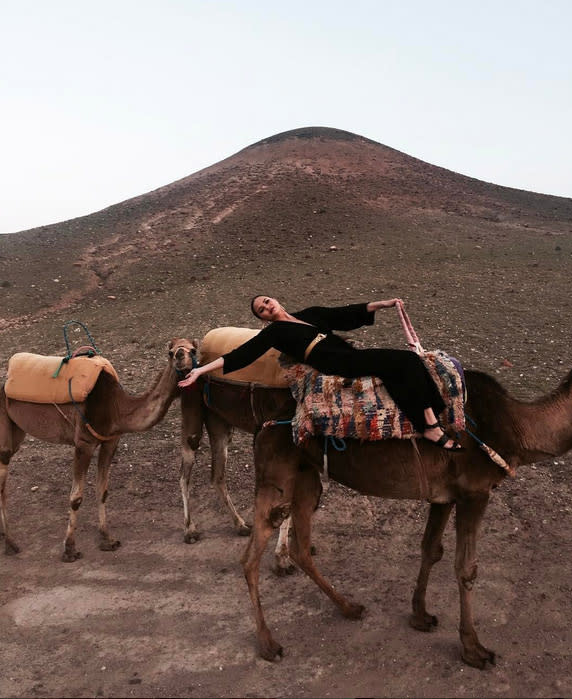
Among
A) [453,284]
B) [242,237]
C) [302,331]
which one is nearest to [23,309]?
[242,237]

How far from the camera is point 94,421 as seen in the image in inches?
251

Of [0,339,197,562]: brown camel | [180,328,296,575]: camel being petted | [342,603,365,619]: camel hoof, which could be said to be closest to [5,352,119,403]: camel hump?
[0,339,197,562]: brown camel

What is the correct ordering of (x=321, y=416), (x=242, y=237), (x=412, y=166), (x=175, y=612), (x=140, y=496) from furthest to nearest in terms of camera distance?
(x=412, y=166) → (x=242, y=237) → (x=140, y=496) → (x=175, y=612) → (x=321, y=416)

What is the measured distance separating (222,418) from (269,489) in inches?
82.5

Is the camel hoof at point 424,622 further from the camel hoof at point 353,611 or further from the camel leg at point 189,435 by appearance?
the camel leg at point 189,435

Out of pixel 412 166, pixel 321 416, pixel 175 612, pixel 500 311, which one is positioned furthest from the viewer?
pixel 412 166

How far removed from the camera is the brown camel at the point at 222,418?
598cm

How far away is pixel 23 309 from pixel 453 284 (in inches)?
677

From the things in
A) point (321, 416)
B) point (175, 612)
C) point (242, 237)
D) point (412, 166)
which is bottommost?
point (175, 612)

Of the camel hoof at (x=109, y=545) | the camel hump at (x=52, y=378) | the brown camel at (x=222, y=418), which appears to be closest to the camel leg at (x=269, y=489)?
the brown camel at (x=222, y=418)

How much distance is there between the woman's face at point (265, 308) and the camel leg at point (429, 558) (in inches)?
88.2

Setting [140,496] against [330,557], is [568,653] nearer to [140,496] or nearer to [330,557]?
[330,557]

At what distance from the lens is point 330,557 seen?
6055mm

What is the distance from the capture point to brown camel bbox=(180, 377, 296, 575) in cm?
598
